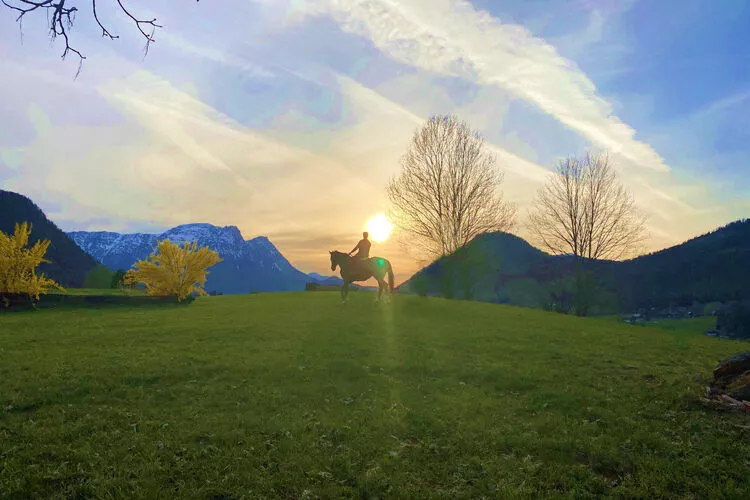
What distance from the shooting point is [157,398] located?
11852mm

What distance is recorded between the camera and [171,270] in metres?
41.2

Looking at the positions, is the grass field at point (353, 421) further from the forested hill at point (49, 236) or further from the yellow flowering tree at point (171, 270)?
the forested hill at point (49, 236)

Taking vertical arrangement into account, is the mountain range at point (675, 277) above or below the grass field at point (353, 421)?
above

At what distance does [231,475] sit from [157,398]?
18.0ft

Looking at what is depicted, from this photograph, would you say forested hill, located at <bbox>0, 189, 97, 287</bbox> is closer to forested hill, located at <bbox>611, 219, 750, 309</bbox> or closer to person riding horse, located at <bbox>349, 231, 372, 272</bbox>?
person riding horse, located at <bbox>349, 231, 372, 272</bbox>

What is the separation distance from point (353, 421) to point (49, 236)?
186 m

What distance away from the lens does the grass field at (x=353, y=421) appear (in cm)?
767

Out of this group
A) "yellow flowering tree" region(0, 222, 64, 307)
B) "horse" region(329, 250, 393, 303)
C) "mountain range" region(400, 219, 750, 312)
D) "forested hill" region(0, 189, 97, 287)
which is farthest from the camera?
"mountain range" region(400, 219, 750, 312)

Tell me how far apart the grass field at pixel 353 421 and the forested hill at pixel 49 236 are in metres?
149

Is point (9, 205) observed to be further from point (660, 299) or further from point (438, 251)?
point (660, 299)

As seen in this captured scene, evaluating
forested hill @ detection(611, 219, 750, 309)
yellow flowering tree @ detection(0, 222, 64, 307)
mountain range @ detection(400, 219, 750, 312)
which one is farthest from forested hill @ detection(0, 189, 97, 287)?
forested hill @ detection(611, 219, 750, 309)

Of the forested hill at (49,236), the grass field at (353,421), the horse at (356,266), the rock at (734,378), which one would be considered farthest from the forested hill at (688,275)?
the forested hill at (49,236)

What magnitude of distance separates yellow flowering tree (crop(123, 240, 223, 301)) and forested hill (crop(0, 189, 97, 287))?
388ft

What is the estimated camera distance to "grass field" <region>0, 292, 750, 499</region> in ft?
25.2
